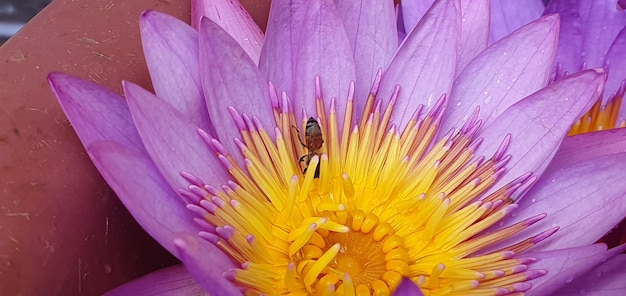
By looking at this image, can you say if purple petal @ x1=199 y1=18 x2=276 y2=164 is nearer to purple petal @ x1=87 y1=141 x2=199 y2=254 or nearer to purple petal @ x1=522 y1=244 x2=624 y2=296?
purple petal @ x1=87 y1=141 x2=199 y2=254

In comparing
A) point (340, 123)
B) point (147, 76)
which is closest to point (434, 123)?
point (340, 123)

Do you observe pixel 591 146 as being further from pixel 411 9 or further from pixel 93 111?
pixel 93 111

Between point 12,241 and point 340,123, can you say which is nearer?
point 12,241

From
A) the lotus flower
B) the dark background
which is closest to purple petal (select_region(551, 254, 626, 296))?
the lotus flower

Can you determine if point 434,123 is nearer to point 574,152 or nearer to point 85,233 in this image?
point 574,152

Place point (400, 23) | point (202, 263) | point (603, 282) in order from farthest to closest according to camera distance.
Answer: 1. point (400, 23)
2. point (603, 282)
3. point (202, 263)

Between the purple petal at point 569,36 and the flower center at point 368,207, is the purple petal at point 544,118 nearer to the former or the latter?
the flower center at point 368,207

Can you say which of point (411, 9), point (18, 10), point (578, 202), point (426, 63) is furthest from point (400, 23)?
point (18, 10)
